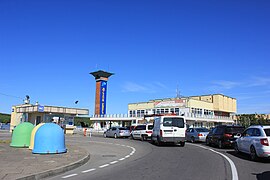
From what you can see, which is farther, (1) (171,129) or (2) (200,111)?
(2) (200,111)

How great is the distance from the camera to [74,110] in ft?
146

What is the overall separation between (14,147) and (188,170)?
11.4 metres

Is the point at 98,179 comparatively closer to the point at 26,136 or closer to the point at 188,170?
the point at 188,170

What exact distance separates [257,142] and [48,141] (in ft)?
31.2

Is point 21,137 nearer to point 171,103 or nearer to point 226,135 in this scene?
point 226,135

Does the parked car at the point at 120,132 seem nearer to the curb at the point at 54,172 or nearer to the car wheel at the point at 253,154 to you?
the car wheel at the point at 253,154

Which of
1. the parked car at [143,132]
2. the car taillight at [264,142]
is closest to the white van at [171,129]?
the parked car at [143,132]

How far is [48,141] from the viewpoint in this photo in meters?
13.4

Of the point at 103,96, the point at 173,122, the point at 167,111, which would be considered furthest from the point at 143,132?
the point at 103,96

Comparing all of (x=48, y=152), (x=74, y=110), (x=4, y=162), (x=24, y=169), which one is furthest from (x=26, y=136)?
(x=74, y=110)

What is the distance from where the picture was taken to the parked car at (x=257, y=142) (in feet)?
39.0

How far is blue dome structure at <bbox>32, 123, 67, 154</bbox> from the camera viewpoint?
1330 centimetres

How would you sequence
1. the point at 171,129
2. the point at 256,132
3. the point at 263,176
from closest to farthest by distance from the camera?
the point at 263,176 < the point at 256,132 < the point at 171,129

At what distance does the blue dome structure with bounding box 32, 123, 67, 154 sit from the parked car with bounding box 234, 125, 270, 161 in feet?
29.3
